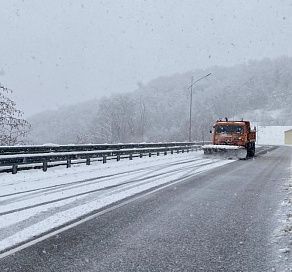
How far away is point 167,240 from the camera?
4.78m

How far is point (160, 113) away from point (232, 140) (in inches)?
4452

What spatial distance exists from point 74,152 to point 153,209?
8788 mm

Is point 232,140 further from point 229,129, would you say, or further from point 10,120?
point 10,120

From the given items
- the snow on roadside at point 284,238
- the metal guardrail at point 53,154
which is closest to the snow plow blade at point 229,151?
the metal guardrail at point 53,154

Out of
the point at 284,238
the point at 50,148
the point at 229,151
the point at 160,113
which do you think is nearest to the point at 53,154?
the point at 50,148

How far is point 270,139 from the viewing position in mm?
113000

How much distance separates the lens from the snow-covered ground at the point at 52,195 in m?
5.49

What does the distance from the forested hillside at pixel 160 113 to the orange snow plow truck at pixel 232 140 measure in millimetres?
23075

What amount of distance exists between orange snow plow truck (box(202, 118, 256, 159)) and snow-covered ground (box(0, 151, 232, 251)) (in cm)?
1153

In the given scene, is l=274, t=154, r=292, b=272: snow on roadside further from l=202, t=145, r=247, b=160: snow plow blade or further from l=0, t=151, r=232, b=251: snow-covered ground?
l=202, t=145, r=247, b=160: snow plow blade

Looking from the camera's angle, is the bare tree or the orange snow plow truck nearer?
the bare tree

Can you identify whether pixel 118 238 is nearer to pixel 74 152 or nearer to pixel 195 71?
pixel 74 152

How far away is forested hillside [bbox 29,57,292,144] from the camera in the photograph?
3260 inches

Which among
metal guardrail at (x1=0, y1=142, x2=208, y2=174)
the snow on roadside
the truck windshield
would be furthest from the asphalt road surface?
the truck windshield
